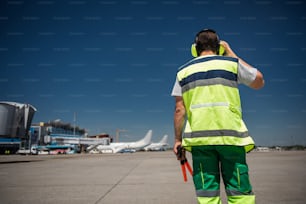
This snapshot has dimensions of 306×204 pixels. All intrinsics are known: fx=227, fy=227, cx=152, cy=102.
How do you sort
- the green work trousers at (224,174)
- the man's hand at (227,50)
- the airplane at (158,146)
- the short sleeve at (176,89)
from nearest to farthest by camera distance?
the green work trousers at (224,174), the man's hand at (227,50), the short sleeve at (176,89), the airplane at (158,146)

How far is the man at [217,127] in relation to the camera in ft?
6.15

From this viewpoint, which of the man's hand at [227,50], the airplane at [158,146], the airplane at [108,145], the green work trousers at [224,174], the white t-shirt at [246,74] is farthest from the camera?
the airplane at [158,146]

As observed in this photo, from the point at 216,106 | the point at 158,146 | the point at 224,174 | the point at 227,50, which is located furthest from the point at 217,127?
the point at 158,146

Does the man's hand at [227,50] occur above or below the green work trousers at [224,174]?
above

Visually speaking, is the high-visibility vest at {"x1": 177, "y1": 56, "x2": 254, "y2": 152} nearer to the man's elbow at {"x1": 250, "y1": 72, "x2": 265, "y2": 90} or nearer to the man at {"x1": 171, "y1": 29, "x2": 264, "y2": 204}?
the man at {"x1": 171, "y1": 29, "x2": 264, "y2": 204}

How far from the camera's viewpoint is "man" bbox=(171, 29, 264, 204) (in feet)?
6.15

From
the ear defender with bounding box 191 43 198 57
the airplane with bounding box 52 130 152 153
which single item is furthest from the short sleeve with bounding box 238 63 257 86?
the airplane with bounding box 52 130 152 153

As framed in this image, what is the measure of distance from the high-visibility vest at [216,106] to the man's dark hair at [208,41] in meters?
0.20

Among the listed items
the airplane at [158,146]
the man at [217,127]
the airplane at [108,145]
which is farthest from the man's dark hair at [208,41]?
the airplane at [158,146]

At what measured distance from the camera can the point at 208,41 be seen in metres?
2.20

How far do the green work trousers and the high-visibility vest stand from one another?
0.27 feet

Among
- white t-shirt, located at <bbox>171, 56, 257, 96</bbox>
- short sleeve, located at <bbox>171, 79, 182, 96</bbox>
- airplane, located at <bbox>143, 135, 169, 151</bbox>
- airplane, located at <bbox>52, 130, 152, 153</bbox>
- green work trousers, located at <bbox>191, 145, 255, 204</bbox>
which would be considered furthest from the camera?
airplane, located at <bbox>143, 135, 169, 151</bbox>

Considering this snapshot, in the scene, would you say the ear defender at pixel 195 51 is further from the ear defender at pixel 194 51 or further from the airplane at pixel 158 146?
the airplane at pixel 158 146

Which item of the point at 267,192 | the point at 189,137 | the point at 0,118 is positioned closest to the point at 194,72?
the point at 189,137
